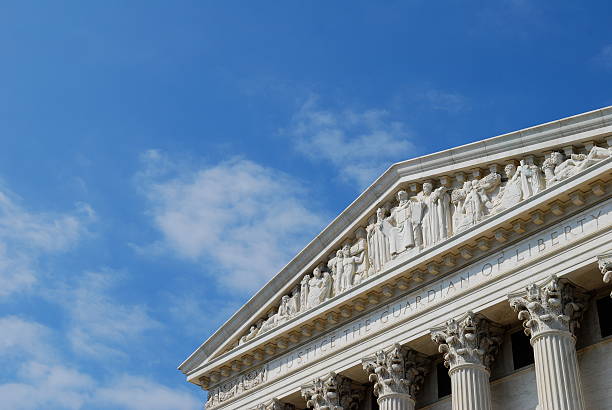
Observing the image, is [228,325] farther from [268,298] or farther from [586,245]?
[586,245]

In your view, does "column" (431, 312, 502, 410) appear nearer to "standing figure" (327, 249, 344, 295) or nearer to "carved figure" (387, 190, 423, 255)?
"carved figure" (387, 190, 423, 255)

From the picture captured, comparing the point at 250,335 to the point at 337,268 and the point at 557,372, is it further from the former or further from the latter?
the point at 557,372

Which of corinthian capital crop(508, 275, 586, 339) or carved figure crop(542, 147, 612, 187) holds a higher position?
carved figure crop(542, 147, 612, 187)

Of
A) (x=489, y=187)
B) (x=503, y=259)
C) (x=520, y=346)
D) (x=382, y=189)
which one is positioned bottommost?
(x=520, y=346)

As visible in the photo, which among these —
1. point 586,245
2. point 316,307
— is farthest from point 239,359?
point 586,245

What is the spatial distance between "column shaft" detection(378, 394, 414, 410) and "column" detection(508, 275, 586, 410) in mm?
5095

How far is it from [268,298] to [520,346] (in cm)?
1140

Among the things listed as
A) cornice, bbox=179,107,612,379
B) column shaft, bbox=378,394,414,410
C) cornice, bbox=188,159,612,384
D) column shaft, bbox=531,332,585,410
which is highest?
cornice, bbox=179,107,612,379

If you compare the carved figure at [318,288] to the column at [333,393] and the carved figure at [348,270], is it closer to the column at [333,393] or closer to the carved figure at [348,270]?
the carved figure at [348,270]

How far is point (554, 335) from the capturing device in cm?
2723

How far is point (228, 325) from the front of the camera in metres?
38.8

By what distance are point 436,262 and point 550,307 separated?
15.2 feet

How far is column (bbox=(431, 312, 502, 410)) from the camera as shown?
28812mm

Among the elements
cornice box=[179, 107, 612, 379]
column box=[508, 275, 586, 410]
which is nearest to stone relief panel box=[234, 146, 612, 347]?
cornice box=[179, 107, 612, 379]
